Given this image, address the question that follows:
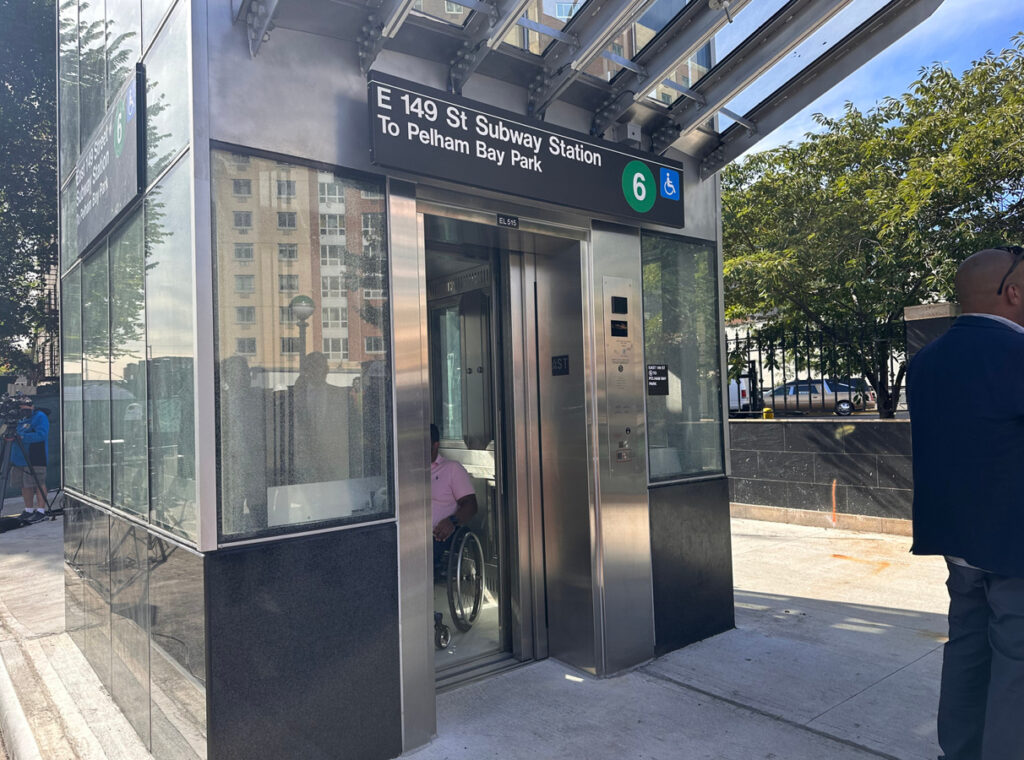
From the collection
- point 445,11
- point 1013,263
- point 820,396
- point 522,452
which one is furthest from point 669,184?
point 820,396

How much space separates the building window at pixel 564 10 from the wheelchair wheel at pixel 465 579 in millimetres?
3205

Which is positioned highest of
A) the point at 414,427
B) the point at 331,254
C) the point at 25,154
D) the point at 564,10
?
the point at 25,154

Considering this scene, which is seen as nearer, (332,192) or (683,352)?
(332,192)

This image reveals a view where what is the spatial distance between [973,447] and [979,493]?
17cm

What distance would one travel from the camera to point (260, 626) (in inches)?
122

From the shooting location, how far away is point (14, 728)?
4.09m

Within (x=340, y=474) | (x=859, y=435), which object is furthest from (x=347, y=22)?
(x=859, y=435)

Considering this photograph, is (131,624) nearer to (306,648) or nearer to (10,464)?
(306,648)

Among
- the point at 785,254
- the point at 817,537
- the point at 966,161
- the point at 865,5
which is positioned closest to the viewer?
the point at 865,5

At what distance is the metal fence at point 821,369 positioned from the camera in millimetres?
8672

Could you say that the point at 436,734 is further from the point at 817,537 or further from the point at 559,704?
the point at 817,537

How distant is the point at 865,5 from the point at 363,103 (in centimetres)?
274

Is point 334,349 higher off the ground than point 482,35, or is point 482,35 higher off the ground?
point 482,35

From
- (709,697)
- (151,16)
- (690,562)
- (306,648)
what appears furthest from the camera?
(690,562)
